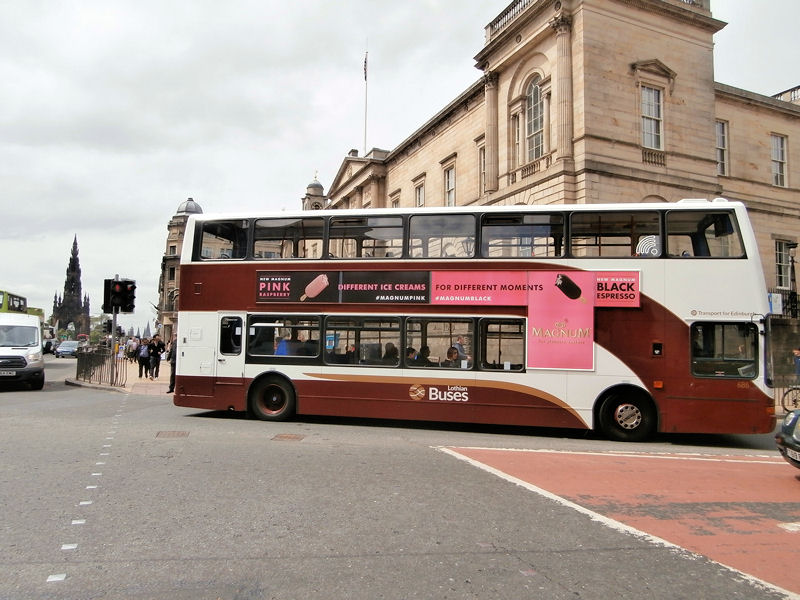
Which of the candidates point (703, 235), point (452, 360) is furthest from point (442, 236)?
point (703, 235)

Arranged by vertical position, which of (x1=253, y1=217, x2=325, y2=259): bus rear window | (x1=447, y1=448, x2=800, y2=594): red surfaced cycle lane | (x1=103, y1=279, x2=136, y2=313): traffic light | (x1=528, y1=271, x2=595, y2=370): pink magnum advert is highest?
(x1=253, y1=217, x2=325, y2=259): bus rear window

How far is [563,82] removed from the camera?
22.1m

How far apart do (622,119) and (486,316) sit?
15.5 m

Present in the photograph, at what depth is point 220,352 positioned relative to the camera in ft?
38.4

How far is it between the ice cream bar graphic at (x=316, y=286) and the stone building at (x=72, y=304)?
6122 inches

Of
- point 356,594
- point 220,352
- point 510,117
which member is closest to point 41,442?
point 220,352

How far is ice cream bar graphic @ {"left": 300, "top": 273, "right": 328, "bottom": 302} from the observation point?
36.8 feet

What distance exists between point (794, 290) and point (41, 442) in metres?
30.0

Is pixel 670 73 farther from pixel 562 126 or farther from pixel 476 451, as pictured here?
pixel 476 451

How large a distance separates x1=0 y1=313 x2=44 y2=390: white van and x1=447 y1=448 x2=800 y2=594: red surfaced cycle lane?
586 inches

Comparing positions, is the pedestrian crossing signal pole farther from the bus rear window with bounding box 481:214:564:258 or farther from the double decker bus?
the bus rear window with bounding box 481:214:564:258

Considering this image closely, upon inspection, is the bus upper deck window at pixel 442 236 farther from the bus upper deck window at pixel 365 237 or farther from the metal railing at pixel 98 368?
the metal railing at pixel 98 368

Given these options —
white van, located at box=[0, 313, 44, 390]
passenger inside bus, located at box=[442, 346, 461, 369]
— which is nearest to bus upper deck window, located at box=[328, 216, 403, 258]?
passenger inside bus, located at box=[442, 346, 461, 369]

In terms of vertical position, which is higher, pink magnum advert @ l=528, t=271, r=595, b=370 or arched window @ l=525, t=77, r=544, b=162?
arched window @ l=525, t=77, r=544, b=162
